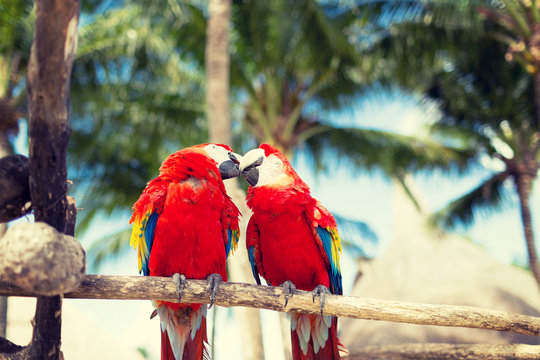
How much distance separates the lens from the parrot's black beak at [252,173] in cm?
292

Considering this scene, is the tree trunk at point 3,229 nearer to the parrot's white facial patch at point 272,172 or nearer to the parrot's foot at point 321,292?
the parrot's white facial patch at point 272,172

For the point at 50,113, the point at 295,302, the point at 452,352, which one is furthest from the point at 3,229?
the point at 452,352

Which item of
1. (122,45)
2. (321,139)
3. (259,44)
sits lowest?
(321,139)

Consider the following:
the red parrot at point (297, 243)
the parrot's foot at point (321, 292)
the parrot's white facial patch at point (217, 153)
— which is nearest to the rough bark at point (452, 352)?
the red parrot at point (297, 243)

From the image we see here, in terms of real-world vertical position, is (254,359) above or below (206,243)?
below

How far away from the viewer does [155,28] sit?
328 inches

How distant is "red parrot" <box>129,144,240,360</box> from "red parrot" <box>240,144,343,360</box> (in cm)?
23

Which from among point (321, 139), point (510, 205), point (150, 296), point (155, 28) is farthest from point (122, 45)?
point (510, 205)

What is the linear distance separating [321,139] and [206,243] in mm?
7096

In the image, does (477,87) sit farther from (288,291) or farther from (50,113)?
(50,113)

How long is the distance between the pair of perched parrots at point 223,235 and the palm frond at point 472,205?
284 inches

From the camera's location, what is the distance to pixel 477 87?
873cm

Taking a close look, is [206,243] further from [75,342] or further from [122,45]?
[75,342]

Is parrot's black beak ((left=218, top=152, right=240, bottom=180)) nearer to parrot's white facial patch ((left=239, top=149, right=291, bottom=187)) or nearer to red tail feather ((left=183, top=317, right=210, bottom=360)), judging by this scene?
parrot's white facial patch ((left=239, top=149, right=291, bottom=187))
